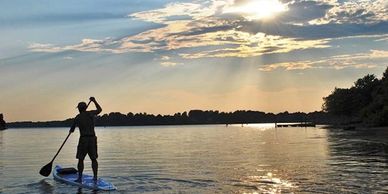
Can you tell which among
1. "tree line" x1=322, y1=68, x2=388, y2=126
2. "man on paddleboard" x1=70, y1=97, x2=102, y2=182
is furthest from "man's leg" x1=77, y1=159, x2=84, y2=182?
"tree line" x1=322, y1=68, x2=388, y2=126

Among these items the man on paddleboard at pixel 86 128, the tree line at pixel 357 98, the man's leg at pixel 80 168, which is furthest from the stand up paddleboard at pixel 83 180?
the tree line at pixel 357 98

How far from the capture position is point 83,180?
20.7m

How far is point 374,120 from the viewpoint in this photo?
108m

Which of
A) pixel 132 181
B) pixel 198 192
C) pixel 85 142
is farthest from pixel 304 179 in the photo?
pixel 85 142

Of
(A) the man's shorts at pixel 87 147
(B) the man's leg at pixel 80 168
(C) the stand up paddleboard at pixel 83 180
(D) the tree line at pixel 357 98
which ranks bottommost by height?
(C) the stand up paddleboard at pixel 83 180

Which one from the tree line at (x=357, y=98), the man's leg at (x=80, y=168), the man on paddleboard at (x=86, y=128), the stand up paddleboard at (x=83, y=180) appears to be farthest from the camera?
the tree line at (x=357, y=98)

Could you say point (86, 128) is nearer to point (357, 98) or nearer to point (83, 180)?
point (83, 180)

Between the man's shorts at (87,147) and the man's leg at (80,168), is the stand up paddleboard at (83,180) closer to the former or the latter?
the man's leg at (80,168)

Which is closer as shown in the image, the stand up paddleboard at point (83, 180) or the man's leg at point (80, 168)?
the stand up paddleboard at point (83, 180)

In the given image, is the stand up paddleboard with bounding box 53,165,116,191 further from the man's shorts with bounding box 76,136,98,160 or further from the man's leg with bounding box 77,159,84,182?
the man's shorts with bounding box 76,136,98,160

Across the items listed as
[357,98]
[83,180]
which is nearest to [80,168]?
[83,180]

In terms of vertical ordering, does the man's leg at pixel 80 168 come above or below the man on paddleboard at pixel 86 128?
below

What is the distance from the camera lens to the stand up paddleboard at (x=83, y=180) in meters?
19.0

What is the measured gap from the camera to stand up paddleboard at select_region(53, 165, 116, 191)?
62.4 feet
